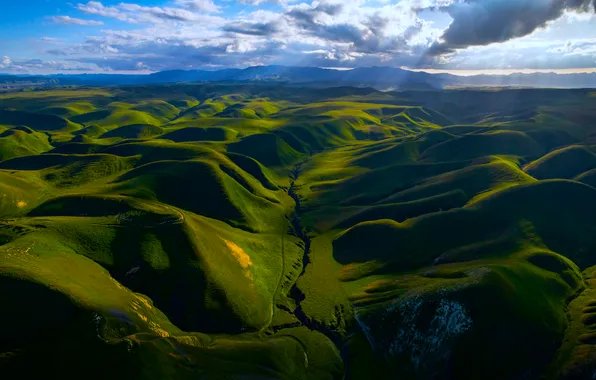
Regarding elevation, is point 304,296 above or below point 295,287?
above

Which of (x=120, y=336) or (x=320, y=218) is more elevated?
(x=120, y=336)

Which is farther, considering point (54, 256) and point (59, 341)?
point (54, 256)

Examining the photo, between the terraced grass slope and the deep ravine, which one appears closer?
the terraced grass slope

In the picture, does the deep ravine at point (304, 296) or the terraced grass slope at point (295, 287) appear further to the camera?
the deep ravine at point (304, 296)

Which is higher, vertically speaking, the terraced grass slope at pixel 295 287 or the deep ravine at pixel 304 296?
the terraced grass slope at pixel 295 287

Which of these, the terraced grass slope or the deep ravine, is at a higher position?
the terraced grass slope

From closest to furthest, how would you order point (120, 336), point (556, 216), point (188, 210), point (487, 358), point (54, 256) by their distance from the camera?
point (120, 336), point (487, 358), point (54, 256), point (556, 216), point (188, 210)

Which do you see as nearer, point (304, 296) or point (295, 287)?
point (304, 296)

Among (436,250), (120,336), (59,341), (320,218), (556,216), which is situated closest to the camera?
(59,341)

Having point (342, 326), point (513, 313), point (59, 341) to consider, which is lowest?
point (342, 326)

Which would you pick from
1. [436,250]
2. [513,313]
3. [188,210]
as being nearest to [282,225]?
[188,210]

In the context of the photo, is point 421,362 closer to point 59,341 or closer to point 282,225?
point 59,341
